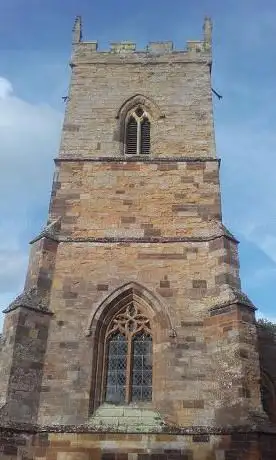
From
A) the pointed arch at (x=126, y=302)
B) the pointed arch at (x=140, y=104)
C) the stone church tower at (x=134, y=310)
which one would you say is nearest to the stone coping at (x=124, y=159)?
the stone church tower at (x=134, y=310)

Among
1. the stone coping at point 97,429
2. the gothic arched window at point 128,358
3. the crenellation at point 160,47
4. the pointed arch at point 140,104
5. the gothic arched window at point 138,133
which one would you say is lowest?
the stone coping at point 97,429

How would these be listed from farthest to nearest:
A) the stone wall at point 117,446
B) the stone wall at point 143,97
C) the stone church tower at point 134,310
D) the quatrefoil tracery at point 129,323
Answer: the stone wall at point 143,97, the quatrefoil tracery at point 129,323, the stone church tower at point 134,310, the stone wall at point 117,446

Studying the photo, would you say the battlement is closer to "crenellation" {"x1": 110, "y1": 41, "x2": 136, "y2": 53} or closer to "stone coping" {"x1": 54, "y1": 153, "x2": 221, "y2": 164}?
"crenellation" {"x1": 110, "y1": 41, "x2": 136, "y2": 53}

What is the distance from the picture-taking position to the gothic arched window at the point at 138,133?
15.6m

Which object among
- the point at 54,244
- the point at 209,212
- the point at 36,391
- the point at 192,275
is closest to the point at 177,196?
the point at 209,212

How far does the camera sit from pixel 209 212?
13.6 meters

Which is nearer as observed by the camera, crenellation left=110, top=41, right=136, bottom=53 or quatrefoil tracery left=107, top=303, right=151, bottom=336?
quatrefoil tracery left=107, top=303, right=151, bottom=336

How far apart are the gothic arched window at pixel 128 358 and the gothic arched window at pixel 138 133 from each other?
16.7ft

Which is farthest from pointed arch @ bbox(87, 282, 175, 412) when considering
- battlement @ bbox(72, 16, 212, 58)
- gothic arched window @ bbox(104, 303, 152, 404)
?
battlement @ bbox(72, 16, 212, 58)

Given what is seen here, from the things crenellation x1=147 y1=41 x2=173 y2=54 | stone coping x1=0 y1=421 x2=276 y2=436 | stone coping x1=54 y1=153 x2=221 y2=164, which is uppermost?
crenellation x1=147 y1=41 x2=173 y2=54

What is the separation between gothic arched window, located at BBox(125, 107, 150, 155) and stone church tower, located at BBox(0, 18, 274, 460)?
0.18 feet

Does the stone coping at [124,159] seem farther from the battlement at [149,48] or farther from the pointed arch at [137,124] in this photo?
the battlement at [149,48]

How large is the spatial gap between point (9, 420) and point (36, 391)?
884mm

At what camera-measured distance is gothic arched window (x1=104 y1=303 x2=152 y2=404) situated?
1144 centimetres
